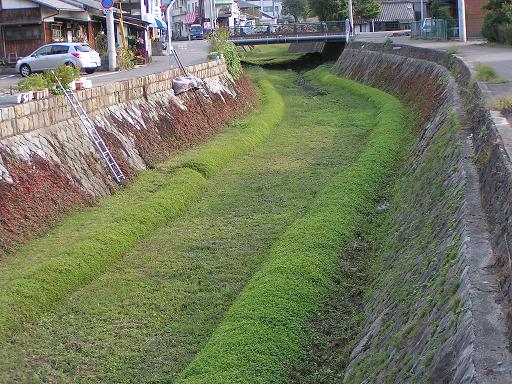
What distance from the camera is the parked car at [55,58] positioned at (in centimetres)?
3394

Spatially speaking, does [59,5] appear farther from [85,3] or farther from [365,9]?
[365,9]

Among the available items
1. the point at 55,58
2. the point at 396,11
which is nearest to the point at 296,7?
the point at 396,11

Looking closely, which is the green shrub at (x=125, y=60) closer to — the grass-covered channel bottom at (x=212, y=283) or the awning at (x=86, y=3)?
the awning at (x=86, y=3)

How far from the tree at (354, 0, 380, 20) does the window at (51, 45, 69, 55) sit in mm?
48998

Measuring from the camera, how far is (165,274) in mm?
14031

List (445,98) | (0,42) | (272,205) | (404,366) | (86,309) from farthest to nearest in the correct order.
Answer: (0,42)
(445,98)
(272,205)
(86,309)
(404,366)

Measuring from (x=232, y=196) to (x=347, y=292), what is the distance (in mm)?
7275

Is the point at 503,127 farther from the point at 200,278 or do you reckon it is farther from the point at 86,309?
the point at 86,309

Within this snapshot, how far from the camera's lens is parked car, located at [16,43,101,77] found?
3394 cm

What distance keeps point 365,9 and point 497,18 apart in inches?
1582

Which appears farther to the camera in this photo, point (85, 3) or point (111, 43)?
point (85, 3)

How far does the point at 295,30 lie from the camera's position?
60625 mm

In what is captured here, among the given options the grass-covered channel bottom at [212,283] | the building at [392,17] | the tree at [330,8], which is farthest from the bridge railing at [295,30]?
the grass-covered channel bottom at [212,283]

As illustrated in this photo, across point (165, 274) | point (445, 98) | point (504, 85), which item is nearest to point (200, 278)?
point (165, 274)
